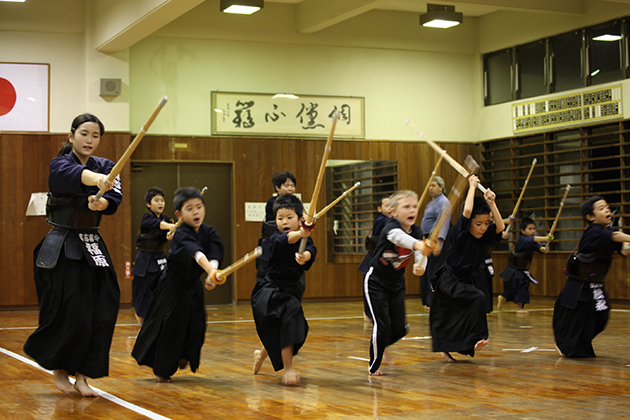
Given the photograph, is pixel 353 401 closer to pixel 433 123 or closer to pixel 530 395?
pixel 530 395

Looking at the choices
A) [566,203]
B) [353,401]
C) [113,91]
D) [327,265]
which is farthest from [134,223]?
[353,401]

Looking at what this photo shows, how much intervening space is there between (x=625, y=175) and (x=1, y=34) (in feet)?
25.9

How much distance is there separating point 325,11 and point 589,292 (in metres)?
5.78

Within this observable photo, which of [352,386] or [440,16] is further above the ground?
[440,16]

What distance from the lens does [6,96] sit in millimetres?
8836

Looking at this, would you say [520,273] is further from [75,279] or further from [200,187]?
[75,279]

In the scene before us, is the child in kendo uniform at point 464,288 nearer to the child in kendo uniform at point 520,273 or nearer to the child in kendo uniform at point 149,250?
the child in kendo uniform at point 149,250

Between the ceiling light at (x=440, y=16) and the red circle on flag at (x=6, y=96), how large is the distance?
5.37 m

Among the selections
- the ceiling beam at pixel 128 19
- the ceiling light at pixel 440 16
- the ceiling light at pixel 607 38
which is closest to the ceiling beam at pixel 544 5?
the ceiling light at pixel 440 16

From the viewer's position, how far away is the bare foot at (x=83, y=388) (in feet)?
11.2

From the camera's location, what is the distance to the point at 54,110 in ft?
29.5

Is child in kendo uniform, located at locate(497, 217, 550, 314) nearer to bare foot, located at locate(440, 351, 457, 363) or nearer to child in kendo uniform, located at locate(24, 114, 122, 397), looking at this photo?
bare foot, located at locate(440, 351, 457, 363)

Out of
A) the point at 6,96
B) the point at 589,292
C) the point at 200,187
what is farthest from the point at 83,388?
the point at 6,96

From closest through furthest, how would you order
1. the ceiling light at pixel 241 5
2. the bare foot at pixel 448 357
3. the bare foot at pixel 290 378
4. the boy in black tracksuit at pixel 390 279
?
the bare foot at pixel 290 378 → the boy in black tracksuit at pixel 390 279 → the bare foot at pixel 448 357 → the ceiling light at pixel 241 5
